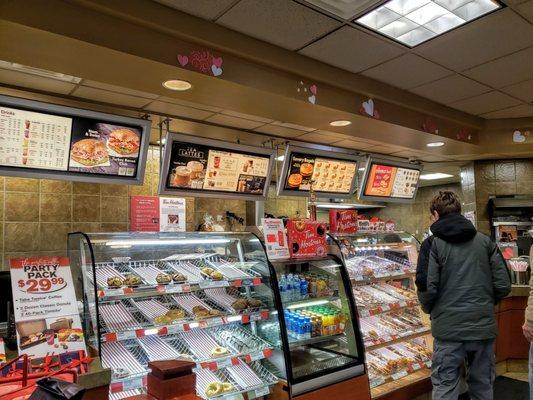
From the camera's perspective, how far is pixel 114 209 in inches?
224

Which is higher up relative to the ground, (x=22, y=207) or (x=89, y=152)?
(x=89, y=152)

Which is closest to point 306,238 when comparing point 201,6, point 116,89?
point 201,6

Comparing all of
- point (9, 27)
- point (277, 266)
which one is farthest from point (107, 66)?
point (277, 266)

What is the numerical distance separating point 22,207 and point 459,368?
16.3 ft

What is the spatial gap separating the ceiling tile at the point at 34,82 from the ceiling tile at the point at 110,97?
107mm

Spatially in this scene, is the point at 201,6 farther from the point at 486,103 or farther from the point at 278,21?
the point at 486,103

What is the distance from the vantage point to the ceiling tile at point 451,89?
460 centimetres

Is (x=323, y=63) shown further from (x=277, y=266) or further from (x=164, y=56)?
(x=277, y=266)

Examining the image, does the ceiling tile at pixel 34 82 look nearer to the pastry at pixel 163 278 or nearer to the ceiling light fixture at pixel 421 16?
the pastry at pixel 163 278

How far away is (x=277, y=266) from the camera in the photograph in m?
3.98

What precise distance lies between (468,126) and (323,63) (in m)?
3.05

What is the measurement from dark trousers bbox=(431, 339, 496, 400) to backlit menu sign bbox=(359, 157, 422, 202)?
131 inches

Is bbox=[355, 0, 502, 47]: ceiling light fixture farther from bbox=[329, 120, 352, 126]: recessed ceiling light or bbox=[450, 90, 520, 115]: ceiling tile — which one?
bbox=[450, 90, 520, 115]: ceiling tile

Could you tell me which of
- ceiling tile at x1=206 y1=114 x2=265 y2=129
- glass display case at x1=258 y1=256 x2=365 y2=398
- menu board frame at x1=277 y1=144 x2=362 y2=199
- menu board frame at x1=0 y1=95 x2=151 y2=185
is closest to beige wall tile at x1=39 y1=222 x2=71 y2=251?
menu board frame at x1=0 y1=95 x2=151 y2=185
